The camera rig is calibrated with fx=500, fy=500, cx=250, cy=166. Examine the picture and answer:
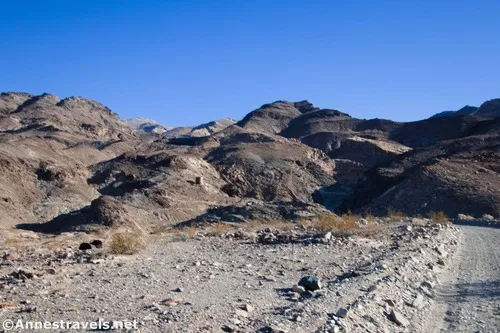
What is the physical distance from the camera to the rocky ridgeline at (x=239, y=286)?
733 cm

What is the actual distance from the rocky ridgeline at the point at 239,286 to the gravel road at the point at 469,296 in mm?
305

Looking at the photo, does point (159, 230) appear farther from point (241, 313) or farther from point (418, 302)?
point (241, 313)

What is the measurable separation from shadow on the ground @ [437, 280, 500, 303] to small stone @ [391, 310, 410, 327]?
1.94 metres

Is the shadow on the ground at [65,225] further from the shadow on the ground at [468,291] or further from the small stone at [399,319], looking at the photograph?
the small stone at [399,319]

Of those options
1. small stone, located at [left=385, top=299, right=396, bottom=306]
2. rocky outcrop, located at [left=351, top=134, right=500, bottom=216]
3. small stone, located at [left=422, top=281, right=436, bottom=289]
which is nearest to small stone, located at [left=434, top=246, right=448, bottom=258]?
small stone, located at [left=422, top=281, right=436, bottom=289]

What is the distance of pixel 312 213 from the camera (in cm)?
3384

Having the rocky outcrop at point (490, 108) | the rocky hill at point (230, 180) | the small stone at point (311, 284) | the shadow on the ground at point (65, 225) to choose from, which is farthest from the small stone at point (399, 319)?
the rocky outcrop at point (490, 108)

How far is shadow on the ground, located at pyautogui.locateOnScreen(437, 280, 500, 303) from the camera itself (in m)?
9.84

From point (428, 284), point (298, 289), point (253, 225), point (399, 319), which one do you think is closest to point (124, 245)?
point (298, 289)

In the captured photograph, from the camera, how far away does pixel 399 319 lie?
8.09 meters

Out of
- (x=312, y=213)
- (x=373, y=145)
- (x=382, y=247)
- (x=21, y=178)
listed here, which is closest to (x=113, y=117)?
(x=373, y=145)

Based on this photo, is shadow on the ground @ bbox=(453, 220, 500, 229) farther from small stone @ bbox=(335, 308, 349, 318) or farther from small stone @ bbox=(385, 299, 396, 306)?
small stone @ bbox=(335, 308, 349, 318)

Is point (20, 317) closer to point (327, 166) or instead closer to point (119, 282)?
point (119, 282)

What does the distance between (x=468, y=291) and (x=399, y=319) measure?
10.3 feet
